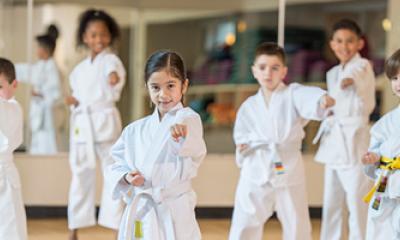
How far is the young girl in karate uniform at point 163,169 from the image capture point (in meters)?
2.89

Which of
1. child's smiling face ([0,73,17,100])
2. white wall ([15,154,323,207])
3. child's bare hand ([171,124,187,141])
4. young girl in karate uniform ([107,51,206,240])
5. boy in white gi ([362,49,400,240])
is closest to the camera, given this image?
child's bare hand ([171,124,187,141])

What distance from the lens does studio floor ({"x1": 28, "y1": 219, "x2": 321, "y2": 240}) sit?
4852 mm

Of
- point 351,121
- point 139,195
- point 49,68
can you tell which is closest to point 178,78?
point 139,195

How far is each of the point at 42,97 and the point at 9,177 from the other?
2240mm

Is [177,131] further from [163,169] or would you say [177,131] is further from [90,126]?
[90,126]

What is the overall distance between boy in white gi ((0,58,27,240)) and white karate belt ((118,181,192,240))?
716 mm

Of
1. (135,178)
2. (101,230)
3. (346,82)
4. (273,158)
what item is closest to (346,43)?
(346,82)

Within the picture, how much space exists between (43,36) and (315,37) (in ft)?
7.13

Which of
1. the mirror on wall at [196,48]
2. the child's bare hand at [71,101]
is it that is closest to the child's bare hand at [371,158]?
the child's bare hand at [71,101]

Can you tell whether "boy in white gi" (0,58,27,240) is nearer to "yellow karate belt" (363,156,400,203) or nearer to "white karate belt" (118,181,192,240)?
"white karate belt" (118,181,192,240)

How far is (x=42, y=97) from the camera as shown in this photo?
5.58m

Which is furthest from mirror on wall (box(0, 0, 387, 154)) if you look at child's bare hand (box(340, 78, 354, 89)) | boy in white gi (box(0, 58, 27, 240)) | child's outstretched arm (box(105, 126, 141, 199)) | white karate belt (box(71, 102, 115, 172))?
child's outstretched arm (box(105, 126, 141, 199))

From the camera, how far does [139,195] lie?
2922 mm

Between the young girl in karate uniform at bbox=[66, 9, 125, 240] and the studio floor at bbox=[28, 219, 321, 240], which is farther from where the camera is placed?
the studio floor at bbox=[28, 219, 321, 240]
